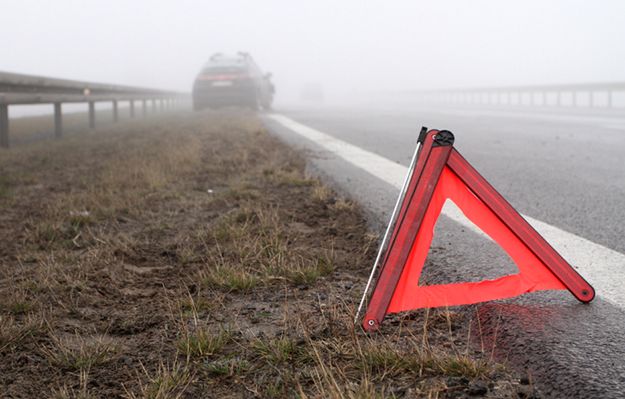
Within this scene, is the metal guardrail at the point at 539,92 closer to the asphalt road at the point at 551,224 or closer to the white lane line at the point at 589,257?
the asphalt road at the point at 551,224

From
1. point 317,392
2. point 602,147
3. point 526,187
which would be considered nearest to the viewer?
point 317,392

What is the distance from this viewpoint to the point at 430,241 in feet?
7.14

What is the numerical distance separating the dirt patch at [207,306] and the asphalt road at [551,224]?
0.44 ft

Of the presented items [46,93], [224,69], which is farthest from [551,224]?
[224,69]

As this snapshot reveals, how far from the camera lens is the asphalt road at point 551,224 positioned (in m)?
1.81

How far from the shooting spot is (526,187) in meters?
4.86

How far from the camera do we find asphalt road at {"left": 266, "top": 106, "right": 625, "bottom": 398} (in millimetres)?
1813

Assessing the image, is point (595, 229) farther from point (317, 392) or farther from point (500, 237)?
point (317, 392)

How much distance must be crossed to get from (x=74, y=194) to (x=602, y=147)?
5.96 m

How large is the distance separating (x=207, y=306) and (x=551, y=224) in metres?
1.95

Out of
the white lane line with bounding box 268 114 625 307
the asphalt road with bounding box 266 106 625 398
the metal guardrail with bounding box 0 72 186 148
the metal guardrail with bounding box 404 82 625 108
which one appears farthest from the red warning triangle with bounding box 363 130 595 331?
the metal guardrail with bounding box 404 82 625 108

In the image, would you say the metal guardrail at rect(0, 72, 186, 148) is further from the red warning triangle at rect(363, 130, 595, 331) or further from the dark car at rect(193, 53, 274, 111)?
the red warning triangle at rect(363, 130, 595, 331)

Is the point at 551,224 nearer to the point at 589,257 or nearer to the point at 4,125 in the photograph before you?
the point at 589,257

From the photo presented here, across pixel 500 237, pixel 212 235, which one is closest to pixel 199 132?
pixel 212 235
